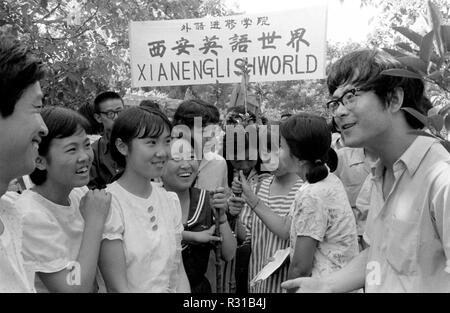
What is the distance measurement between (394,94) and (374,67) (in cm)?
12

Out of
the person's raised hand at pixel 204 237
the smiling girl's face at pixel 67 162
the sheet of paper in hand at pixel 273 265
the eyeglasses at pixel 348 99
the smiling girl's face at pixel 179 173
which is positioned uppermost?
the eyeglasses at pixel 348 99

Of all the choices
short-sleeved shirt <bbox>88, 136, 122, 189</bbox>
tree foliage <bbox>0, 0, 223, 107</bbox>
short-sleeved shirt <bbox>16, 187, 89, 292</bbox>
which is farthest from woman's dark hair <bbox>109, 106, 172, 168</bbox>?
tree foliage <bbox>0, 0, 223, 107</bbox>

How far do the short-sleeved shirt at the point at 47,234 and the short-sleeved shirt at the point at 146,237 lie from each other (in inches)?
6.1

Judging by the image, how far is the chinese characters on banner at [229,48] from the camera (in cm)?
421

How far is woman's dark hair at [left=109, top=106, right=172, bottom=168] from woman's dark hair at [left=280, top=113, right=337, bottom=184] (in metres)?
0.70

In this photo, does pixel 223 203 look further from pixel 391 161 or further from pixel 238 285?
pixel 391 161

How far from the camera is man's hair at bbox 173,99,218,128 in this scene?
3.37 meters

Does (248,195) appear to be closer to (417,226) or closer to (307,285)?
(307,285)

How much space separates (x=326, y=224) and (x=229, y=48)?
2365mm

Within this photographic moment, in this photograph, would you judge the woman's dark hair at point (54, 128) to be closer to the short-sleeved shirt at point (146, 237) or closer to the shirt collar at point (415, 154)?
the short-sleeved shirt at point (146, 237)

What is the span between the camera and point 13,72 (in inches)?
53.8

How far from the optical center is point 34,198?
6.92 feet

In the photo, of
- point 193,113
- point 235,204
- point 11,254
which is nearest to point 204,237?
point 235,204

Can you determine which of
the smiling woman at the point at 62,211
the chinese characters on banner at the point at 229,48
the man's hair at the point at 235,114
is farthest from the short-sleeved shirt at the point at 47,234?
the chinese characters on banner at the point at 229,48
